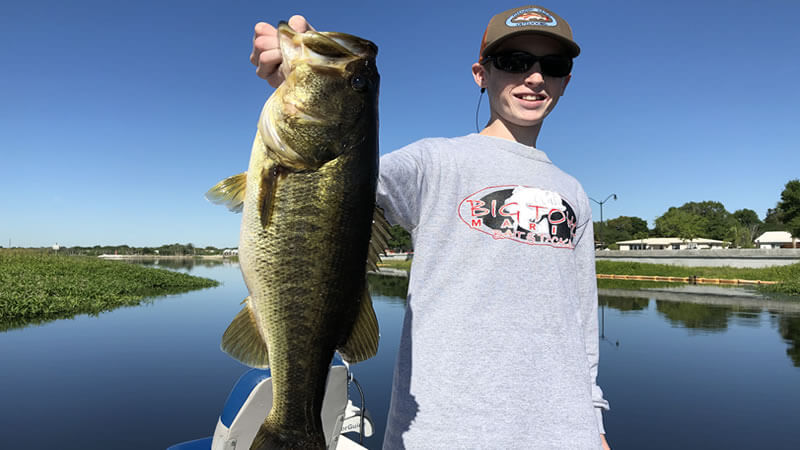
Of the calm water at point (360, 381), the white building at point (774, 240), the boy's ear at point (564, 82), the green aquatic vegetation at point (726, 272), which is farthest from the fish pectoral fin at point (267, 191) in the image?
the white building at point (774, 240)

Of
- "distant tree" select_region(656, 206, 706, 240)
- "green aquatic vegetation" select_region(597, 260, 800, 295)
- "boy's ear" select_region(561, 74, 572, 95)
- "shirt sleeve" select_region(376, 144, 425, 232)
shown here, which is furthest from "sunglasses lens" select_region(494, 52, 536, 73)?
"distant tree" select_region(656, 206, 706, 240)

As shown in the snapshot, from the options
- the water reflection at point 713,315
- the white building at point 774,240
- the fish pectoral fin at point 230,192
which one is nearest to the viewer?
the fish pectoral fin at point 230,192

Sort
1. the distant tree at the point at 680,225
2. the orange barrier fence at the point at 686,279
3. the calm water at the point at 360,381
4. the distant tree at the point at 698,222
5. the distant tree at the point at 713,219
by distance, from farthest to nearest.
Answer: the distant tree at the point at 713,219, the distant tree at the point at 698,222, the distant tree at the point at 680,225, the orange barrier fence at the point at 686,279, the calm water at the point at 360,381

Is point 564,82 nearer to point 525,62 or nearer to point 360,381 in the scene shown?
point 525,62

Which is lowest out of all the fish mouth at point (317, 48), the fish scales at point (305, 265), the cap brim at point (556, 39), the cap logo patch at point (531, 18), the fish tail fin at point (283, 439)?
the fish tail fin at point (283, 439)

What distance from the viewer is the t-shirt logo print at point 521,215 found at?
2.25 m

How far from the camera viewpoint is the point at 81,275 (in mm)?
28391

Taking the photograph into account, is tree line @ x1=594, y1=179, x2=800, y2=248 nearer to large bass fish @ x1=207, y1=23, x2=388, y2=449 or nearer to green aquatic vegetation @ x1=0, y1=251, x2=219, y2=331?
green aquatic vegetation @ x1=0, y1=251, x2=219, y2=331

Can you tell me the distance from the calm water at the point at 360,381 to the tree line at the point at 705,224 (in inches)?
2031

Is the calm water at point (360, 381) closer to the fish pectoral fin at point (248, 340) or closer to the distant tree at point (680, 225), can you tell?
the fish pectoral fin at point (248, 340)

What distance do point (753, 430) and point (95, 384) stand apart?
637 inches

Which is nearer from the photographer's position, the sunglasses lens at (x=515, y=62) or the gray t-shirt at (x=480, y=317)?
the gray t-shirt at (x=480, y=317)

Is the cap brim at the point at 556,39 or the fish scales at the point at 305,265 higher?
the cap brim at the point at 556,39

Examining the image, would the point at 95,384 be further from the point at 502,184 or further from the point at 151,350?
the point at 502,184
